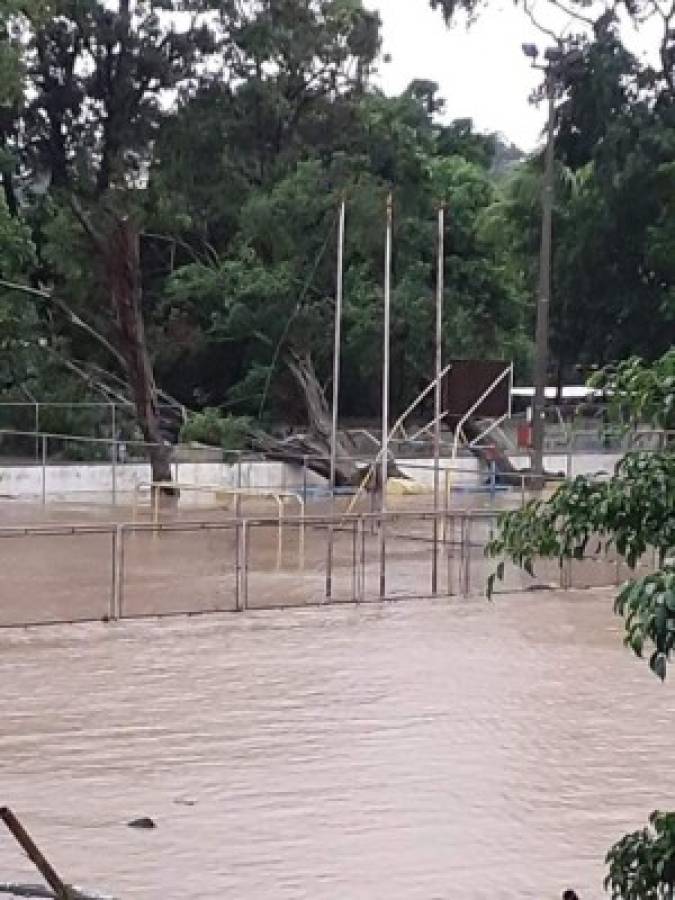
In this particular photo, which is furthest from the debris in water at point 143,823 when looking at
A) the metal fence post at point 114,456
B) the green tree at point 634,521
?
the metal fence post at point 114,456

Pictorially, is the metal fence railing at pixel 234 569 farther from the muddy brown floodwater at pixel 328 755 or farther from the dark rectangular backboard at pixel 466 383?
the dark rectangular backboard at pixel 466 383

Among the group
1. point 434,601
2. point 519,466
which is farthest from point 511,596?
point 519,466

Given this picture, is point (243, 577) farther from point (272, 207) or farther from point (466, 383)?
point (272, 207)

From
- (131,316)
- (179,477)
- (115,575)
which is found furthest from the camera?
(131,316)

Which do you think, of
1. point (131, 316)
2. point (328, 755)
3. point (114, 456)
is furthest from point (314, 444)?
point (328, 755)

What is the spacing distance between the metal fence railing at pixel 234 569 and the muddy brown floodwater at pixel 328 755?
3.86 feet

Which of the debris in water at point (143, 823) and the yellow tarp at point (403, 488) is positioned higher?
Answer: the yellow tarp at point (403, 488)

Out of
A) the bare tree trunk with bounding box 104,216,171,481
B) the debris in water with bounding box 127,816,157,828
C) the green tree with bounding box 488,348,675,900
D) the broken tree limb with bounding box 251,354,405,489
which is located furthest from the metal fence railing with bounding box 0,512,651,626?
the green tree with bounding box 488,348,675,900

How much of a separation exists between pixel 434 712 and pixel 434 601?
277 inches

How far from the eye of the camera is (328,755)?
12.3 metres

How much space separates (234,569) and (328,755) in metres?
11.8

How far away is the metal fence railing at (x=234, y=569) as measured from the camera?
19.8m

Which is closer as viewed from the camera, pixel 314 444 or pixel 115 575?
pixel 115 575

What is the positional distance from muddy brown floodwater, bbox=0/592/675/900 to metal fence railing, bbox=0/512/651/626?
118 centimetres
